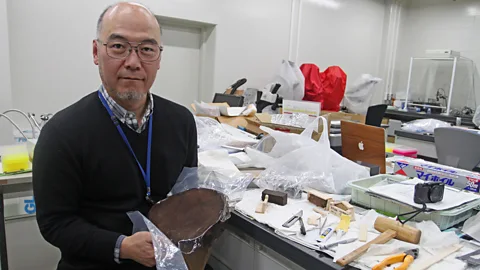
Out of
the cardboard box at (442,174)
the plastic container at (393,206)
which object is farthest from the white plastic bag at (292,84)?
the plastic container at (393,206)

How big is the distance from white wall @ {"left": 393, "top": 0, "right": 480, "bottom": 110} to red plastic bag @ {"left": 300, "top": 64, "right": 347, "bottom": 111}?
2240 mm

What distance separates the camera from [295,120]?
7.38 feet

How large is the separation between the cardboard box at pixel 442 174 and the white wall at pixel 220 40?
107 inches

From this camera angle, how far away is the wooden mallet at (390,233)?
3.25 feet

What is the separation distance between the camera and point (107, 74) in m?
1.12

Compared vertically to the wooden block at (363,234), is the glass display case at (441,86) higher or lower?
higher

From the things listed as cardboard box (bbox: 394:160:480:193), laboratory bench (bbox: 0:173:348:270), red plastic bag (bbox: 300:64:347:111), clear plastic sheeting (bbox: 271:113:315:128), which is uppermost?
red plastic bag (bbox: 300:64:347:111)

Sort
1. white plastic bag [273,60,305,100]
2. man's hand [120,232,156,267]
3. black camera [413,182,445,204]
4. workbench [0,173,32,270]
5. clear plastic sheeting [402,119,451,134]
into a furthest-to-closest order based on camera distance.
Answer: white plastic bag [273,60,305,100]
clear plastic sheeting [402,119,451,134]
workbench [0,173,32,270]
black camera [413,182,445,204]
man's hand [120,232,156,267]

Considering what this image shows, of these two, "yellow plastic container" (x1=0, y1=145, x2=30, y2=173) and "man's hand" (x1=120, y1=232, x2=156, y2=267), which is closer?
"man's hand" (x1=120, y1=232, x2=156, y2=267)

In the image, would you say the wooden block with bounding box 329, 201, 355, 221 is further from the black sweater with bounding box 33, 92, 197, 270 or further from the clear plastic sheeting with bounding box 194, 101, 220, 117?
the clear plastic sheeting with bounding box 194, 101, 220, 117

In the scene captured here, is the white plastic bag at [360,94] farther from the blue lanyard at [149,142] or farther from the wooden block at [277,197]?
the blue lanyard at [149,142]

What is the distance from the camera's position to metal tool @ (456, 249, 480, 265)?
0.94 m

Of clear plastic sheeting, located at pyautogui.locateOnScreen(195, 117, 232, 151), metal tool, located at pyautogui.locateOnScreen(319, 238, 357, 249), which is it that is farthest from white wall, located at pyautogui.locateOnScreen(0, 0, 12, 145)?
metal tool, located at pyautogui.locateOnScreen(319, 238, 357, 249)

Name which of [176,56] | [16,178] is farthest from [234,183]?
[176,56]
